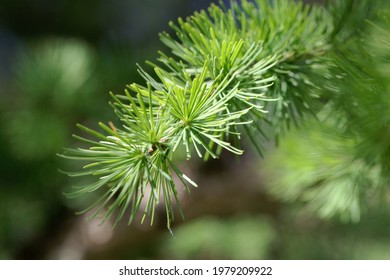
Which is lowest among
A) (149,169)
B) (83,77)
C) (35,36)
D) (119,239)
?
(119,239)

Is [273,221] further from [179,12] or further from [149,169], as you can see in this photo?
[149,169]

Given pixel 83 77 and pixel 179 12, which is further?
pixel 179 12

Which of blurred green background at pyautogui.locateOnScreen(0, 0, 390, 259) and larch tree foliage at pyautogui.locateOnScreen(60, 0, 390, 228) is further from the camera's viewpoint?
blurred green background at pyautogui.locateOnScreen(0, 0, 390, 259)

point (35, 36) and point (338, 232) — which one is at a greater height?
point (35, 36)

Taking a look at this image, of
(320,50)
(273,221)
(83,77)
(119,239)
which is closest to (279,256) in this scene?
(273,221)

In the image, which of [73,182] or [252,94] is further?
[73,182]
